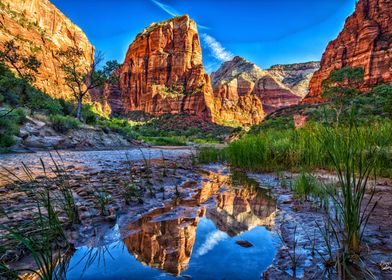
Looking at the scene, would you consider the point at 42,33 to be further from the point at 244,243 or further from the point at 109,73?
the point at 244,243

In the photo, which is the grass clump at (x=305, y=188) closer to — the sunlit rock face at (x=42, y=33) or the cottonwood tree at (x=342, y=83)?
the cottonwood tree at (x=342, y=83)

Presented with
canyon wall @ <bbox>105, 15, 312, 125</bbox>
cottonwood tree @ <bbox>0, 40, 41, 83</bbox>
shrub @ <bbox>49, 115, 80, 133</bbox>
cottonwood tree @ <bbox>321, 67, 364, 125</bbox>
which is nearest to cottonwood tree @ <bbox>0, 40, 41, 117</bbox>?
cottonwood tree @ <bbox>0, 40, 41, 83</bbox>

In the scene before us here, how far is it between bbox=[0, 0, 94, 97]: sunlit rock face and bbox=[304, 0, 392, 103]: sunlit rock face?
82.6 metres

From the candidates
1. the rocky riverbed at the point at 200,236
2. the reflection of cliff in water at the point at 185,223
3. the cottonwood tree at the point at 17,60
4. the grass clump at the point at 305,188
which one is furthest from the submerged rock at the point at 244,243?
the cottonwood tree at the point at 17,60

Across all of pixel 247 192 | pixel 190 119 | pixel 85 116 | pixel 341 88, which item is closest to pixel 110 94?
pixel 190 119

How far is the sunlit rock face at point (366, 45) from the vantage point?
229 ft

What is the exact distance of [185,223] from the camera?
2.87 meters

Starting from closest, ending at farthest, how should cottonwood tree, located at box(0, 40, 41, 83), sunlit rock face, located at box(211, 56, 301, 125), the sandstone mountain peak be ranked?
cottonwood tree, located at box(0, 40, 41, 83)
the sandstone mountain peak
sunlit rock face, located at box(211, 56, 301, 125)

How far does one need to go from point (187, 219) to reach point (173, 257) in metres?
1.04

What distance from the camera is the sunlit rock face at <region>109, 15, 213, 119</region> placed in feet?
365

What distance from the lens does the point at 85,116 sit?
100 feet

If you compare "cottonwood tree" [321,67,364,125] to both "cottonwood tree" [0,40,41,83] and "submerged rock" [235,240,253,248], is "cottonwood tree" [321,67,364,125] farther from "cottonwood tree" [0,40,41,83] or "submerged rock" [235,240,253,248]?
"submerged rock" [235,240,253,248]

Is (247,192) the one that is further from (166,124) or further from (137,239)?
(166,124)

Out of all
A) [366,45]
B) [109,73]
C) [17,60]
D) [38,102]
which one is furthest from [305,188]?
[366,45]
